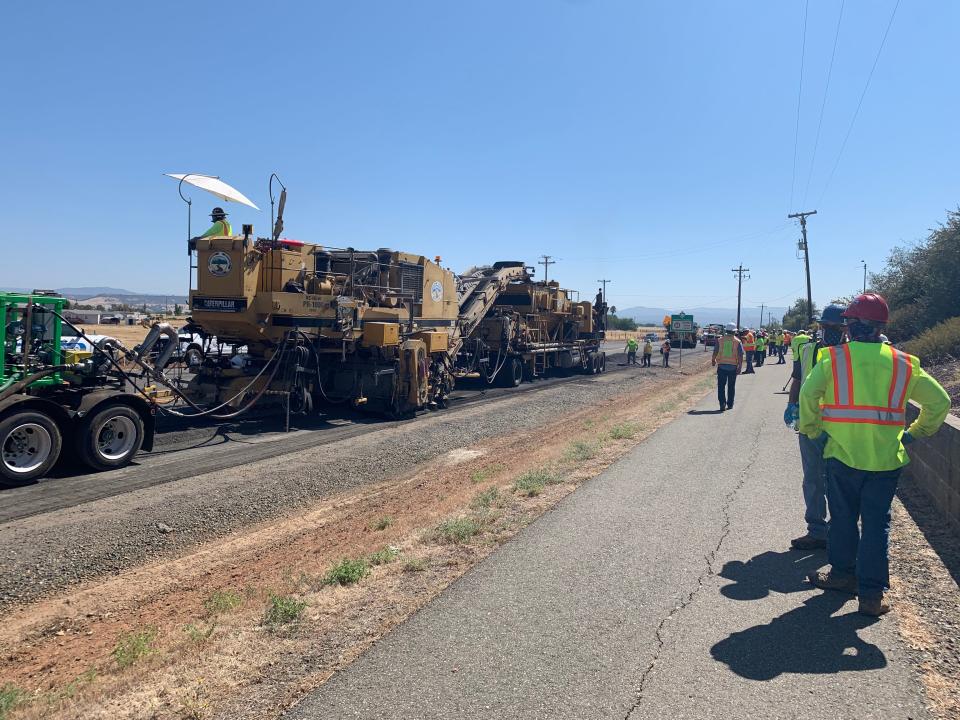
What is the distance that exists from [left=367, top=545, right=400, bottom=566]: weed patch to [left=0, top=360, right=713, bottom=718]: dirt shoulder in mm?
17

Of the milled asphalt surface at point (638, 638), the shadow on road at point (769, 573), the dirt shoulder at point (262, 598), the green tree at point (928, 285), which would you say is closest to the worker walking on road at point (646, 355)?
the green tree at point (928, 285)

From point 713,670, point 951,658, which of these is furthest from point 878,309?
point 713,670

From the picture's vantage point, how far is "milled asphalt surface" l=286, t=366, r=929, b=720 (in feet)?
10.7

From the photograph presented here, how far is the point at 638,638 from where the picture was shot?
393 cm

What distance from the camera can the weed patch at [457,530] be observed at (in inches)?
232

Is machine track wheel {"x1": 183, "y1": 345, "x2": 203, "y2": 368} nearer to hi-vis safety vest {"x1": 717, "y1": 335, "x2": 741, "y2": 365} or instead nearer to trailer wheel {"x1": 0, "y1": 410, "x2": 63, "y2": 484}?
trailer wheel {"x1": 0, "y1": 410, "x2": 63, "y2": 484}

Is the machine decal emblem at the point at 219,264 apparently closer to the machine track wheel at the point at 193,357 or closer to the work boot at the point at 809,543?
the machine track wheel at the point at 193,357

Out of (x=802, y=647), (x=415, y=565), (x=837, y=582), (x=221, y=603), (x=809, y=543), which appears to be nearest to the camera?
(x=802, y=647)

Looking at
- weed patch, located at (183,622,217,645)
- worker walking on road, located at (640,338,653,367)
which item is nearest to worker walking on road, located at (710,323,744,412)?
weed patch, located at (183,622,217,645)

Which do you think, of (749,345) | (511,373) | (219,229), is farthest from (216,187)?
(749,345)

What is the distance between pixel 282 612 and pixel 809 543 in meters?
4.01

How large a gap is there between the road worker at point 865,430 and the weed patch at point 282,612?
3.45 metres

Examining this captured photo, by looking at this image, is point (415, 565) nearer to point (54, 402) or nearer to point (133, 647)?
point (133, 647)

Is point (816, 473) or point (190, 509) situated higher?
point (816, 473)
